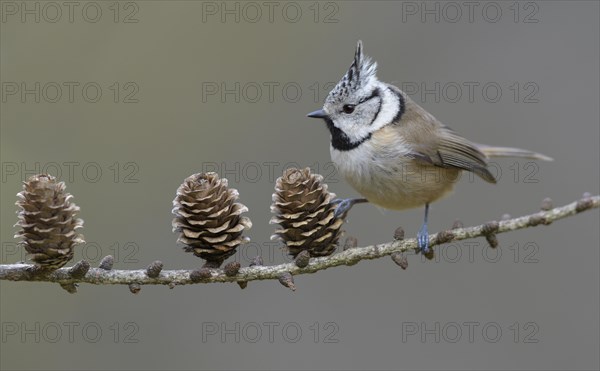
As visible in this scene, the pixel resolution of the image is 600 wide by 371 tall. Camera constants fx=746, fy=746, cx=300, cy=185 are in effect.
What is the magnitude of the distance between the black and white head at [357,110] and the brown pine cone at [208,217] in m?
1.23

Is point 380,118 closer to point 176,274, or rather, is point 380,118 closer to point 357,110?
point 357,110

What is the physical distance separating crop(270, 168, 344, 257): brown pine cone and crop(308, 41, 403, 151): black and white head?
3.56 feet

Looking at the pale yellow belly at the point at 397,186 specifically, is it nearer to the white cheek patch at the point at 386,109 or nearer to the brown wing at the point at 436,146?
the brown wing at the point at 436,146

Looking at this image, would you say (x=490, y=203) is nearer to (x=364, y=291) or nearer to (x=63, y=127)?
(x=364, y=291)

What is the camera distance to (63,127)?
4.35 metres

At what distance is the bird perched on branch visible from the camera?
332cm

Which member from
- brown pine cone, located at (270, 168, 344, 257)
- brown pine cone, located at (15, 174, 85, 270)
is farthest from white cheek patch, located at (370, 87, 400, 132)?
brown pine cone, located at (15, 174, 85, 270)

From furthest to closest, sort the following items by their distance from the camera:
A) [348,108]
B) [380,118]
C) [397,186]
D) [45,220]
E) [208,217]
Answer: [380,118]
[348,108]
[397,186]
[208,217]
[45,220]

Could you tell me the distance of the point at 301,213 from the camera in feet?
7.40

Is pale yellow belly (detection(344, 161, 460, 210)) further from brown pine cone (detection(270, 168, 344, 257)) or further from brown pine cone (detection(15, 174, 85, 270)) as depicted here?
brown pine cone (detection(15, 174, 85, 270))

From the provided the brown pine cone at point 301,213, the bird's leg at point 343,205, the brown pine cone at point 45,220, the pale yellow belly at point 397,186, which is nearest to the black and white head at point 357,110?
the pale yellow belly at point 397,186

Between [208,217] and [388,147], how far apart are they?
146 centimetres

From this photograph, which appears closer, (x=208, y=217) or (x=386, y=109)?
(x=208, y=217)

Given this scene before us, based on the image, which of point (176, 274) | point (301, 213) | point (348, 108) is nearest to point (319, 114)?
point (348, 108)
